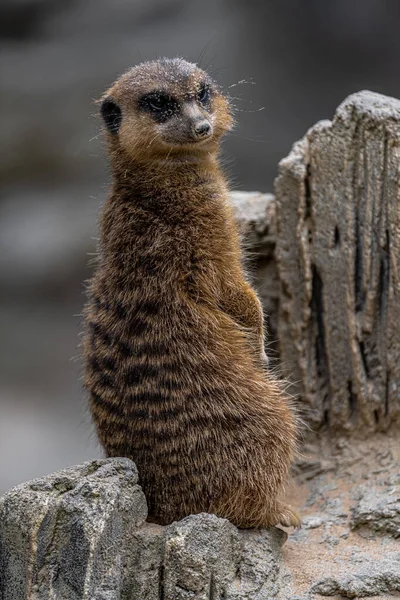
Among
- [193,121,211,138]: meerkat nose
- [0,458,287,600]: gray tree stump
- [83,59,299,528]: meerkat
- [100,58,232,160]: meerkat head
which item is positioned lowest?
[0,458,287,600]: gray tree stump

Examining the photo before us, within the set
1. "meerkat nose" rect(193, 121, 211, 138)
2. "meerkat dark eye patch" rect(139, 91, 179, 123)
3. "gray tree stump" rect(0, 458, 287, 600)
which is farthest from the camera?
"meerkat dark eye patch" rect(139, 91, 179, 123)

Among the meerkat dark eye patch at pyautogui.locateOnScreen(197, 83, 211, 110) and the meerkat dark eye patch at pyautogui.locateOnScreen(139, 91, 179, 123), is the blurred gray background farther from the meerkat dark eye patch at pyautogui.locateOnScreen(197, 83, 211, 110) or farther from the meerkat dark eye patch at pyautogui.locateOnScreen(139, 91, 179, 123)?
the meerkat dark eye patch at pyautogui.locateOnScreen(139, 91, 179, 123)

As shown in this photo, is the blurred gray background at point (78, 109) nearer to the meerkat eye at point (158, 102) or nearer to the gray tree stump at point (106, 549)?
the meerkat eye at point (158, 102)

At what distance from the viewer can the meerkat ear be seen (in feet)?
10.3

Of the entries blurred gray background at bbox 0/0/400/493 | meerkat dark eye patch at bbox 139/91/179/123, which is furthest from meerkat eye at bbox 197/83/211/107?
blurred gray background at bbox 0/0/400/493

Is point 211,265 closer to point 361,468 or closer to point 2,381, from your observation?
point 361,468

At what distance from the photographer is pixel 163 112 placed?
9.76 feet

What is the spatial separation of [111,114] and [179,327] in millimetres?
804

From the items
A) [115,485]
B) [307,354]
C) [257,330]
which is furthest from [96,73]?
[115,485]

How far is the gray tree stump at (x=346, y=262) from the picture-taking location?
3.30 m

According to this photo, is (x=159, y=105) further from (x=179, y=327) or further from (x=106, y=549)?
(x=106, y=549)

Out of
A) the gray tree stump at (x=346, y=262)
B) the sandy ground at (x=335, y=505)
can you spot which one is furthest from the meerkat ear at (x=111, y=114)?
the sandy ground at (x=335, y=505)

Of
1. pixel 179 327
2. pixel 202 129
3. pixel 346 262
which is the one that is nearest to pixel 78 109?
pixel 346 262

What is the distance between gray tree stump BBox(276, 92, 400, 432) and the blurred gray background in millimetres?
2184
